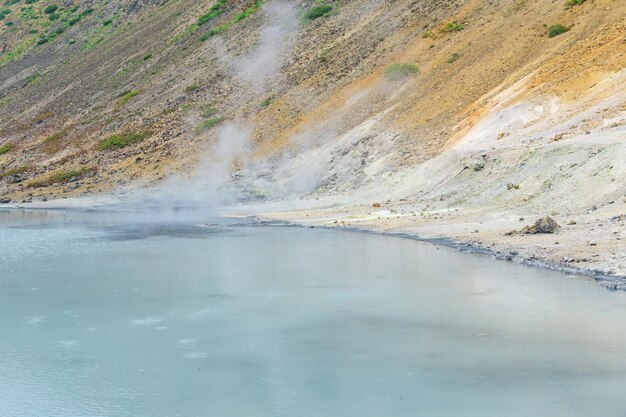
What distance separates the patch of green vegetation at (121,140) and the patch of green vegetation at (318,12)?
18001mm

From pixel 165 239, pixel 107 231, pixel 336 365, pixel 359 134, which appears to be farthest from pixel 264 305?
pixel 359 134

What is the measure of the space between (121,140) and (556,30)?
36413 mm

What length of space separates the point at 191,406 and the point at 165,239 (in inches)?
923

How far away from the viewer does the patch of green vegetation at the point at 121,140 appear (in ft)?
233

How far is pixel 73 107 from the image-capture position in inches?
3324

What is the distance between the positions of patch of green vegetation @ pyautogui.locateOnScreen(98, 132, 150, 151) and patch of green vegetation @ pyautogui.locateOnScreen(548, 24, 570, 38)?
3390cm

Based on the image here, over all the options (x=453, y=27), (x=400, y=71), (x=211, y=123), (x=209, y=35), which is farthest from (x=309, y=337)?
(x=209, y=35)

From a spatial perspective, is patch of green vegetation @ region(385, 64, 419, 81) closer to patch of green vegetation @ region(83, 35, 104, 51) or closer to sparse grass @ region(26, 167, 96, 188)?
sparse grass @ region(26, 167, 96, 188)

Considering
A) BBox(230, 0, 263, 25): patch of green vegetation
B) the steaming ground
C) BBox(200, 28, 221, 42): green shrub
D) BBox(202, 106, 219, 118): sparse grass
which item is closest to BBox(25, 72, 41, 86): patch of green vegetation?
the steaming ground

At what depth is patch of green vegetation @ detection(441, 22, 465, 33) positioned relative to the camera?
61312 millimetres

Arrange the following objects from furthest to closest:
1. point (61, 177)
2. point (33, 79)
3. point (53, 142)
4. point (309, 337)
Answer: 1. point (33, 79)
2. point (53, 142)
3. point (61, 177)
4. point (309, 337)

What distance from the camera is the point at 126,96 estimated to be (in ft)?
266

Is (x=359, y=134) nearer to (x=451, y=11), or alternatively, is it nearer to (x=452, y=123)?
(x=452, y=123)

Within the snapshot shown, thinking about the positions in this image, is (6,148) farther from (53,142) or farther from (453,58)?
(453,58)
